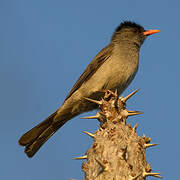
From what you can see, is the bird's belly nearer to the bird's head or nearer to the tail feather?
the tail feather

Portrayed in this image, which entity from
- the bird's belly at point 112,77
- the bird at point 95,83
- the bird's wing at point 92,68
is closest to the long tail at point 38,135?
the bird at point 95,83

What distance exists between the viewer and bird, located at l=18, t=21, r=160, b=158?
7.91m

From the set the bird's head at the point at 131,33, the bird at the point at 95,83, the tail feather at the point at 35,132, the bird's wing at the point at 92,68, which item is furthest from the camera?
the bird's head at the point at 131,33

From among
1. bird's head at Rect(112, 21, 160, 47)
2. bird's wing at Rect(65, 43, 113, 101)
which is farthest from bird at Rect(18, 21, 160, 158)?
bird's head at Rect(112, 21, 160, 47)

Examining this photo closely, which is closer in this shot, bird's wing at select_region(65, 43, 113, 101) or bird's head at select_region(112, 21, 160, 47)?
bird's wing at select_region(65, 43, 113, 101)

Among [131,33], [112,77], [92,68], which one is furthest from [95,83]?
[131,33]

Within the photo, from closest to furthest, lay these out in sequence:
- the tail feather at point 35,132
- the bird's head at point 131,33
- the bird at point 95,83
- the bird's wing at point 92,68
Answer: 1. the tail feather at point 35,132
2. the bird at point 95,83
3. the bird's wing at point 92,68
4. the bird's head at point 131,33

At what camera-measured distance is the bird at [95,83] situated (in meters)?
7.91

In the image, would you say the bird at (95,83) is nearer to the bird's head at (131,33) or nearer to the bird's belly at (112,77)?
the bird's belly at (112,77)

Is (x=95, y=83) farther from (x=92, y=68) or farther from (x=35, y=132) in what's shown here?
(x=35, y=132)

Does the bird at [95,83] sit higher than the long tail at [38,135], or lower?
higher

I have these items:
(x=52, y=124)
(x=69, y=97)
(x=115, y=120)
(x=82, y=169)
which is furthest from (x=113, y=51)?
(x=82, y=169)

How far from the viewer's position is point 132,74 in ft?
27.0

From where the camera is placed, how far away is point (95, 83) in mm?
8016
